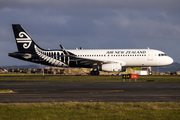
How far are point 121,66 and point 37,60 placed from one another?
16.8m

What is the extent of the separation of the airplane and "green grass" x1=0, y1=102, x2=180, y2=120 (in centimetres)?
3646

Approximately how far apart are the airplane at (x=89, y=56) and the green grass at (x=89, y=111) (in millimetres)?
36462

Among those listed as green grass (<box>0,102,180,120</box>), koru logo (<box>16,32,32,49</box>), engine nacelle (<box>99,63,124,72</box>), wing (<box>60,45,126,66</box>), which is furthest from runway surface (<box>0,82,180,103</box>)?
koru logo (<box>16,32,32,49</box>)

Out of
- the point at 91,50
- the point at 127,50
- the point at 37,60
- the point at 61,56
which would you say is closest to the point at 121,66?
the point at 127,50

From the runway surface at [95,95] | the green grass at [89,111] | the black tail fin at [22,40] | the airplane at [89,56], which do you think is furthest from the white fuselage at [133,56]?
the green grass at [89,111]

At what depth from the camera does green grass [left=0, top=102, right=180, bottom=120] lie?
11.6 m

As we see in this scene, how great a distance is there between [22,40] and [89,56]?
1397cm

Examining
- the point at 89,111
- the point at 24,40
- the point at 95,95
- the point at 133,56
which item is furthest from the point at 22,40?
the point at 89,111

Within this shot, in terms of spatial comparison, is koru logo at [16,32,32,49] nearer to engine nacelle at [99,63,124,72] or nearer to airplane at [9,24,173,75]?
airplane at [9,24,173,75]

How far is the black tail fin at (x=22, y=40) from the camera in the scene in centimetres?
5422

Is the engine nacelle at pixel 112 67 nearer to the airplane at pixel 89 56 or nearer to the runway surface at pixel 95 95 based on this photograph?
the airplane at pixel 89 56

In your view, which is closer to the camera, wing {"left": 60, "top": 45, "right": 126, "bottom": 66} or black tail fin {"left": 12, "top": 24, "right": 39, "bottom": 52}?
wing {"left": 60, "top": 45, "right": 126, "bottom": 66}

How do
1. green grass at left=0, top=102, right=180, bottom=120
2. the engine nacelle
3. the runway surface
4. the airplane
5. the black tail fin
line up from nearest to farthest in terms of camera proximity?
1. green grass at left=0, top=102, right=180, bottom=120
2. the runway surface
3. the engine nacelle
4. the airplane
5. the black tail fin

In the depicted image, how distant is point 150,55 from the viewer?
52.1 metres
